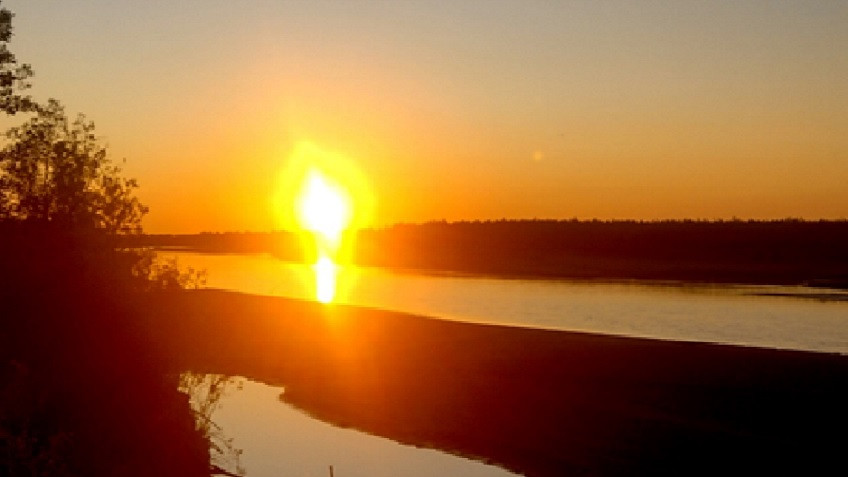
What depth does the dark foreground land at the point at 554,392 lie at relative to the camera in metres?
23.4

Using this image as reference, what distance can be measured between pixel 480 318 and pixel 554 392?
24.1 m

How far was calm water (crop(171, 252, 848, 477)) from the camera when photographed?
2441cm

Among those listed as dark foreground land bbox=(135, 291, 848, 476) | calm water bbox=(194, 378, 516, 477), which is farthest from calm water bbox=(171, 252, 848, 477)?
dark foreground land bbox=(135, 291, 848, 476)

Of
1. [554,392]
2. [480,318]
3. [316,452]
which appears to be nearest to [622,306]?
[480,318]

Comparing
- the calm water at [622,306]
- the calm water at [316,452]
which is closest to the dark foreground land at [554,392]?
the calm water at [316,452]

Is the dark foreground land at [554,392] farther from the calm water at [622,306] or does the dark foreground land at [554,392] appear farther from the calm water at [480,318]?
the calm water at [622,306]

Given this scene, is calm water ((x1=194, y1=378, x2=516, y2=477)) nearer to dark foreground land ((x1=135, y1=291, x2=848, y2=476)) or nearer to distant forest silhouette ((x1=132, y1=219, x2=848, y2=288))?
dark foreground land ((x1=135, y1=291, x2=848, y2=476))

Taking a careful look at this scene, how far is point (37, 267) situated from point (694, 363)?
25.9 meters

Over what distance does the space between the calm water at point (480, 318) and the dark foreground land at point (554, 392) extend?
1.52m

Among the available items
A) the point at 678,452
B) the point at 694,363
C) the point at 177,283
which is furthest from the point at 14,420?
the point at 694,363

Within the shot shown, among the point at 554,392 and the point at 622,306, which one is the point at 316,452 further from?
the point at 622,306

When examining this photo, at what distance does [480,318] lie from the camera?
55.2 m

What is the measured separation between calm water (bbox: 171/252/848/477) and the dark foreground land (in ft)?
4.99

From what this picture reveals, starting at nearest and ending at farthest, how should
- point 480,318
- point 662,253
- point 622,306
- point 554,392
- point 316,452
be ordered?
1. point 316,452
2. point 554,392
3. point 480,318
4. point 622,306
5. point 662,253
